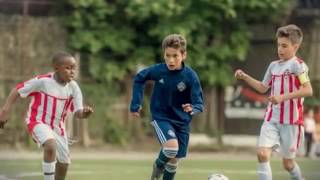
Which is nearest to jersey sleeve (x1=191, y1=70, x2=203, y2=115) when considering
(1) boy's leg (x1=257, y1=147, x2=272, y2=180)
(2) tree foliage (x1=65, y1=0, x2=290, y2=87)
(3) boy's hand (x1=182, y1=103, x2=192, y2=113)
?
(3) boy's hand (x1=182, y1=103, x2=192, y2=113)

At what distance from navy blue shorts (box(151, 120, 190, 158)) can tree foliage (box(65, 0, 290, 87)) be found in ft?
41.0

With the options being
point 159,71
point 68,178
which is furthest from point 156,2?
point 159,71

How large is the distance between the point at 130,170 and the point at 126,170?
0.09 meters

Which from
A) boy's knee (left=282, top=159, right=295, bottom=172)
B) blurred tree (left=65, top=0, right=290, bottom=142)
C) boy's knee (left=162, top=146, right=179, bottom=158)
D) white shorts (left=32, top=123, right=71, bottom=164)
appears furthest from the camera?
blurred tree (left=65, top=0, right=290, bottom=142)

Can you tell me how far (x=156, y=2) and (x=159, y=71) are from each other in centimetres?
1250

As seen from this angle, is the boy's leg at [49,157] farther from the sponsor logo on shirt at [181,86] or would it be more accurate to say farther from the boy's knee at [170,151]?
the sponsor logo on shirt at [181,86]

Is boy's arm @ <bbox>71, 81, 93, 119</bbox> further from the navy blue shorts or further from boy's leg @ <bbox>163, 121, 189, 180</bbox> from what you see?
boy's leg @ <bbox>163, 121, 189, 180</bbox>

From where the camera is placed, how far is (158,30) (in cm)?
2280

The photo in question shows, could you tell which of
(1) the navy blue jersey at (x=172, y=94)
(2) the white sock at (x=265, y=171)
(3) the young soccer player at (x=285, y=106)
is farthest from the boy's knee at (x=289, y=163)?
(1) the navy blue jersey at (x=172, y=94)

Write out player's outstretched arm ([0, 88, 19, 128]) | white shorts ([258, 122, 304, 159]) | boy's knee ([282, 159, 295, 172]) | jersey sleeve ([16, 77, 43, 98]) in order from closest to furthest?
player's outstretched arm ([0, 88, 19, 128]) → jersey sleeve ([16, 77, 43, 98]) → white shorts ([258, 122, 304, 159]) → boy's knee ([282, 159, 295, 172])

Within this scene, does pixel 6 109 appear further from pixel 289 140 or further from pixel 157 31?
pixel 157 31

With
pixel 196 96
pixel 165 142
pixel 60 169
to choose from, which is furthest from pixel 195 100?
pixel 60 169

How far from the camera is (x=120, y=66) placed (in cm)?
2339

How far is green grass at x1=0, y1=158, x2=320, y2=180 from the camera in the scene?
43.0 feet
